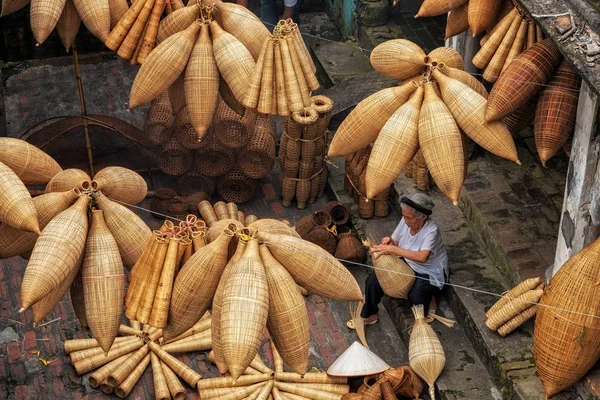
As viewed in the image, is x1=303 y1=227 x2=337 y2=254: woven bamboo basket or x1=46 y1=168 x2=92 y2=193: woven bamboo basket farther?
x1=303 y1=227 x2=337 y2=254: woven bamboo basket

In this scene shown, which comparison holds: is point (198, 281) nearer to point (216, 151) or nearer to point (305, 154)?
point (305, 154)

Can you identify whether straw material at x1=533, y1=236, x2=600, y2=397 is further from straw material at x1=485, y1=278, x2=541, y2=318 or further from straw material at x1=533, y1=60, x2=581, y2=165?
straw material at x1=485, y1=278, x2=541, y2=318

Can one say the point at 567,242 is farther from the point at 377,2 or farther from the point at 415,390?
the point at 377,2

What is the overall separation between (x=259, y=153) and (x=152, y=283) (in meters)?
4.50

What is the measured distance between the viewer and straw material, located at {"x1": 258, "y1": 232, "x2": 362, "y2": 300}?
475cm

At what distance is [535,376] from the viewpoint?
725 cm

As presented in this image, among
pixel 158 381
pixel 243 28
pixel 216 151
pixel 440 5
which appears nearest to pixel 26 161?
pixel 243 28

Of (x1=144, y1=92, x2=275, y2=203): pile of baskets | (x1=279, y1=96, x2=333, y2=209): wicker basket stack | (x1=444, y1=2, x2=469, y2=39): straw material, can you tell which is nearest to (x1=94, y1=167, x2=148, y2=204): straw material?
(x1=444, y1=2, x2=469, y2=39): straw material

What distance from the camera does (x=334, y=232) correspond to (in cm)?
902

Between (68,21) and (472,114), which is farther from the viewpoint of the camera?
(68,21)

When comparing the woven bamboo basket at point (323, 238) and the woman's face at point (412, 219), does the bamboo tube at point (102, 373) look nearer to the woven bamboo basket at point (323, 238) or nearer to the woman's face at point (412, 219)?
the woven bamboo basket at point (323, 238)

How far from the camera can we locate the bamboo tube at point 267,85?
609cm

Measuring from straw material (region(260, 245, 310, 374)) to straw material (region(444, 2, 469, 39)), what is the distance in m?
3.01

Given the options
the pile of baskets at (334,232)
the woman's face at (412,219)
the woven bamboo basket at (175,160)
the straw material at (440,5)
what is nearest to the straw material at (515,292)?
the woman's face at (412,219)
